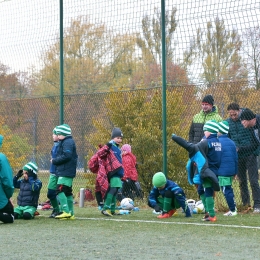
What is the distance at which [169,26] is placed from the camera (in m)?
12.0

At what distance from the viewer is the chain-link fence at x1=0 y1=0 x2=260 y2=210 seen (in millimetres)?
11320

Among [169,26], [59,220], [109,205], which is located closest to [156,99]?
[169,26]

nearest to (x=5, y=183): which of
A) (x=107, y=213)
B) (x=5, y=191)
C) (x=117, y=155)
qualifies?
(x=5, y=191)

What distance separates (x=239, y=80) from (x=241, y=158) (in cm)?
124

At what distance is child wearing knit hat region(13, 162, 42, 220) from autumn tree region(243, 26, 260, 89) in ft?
12.3

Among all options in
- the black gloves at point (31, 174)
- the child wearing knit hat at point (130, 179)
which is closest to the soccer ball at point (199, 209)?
the child wearing knit hat at point (130, 179)

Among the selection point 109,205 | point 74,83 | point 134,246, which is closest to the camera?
point 134,246

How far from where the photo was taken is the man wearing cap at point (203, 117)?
430 inches

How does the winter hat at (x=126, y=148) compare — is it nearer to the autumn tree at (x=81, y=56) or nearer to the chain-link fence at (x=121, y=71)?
the chain-link fence at (x=121, y=71)

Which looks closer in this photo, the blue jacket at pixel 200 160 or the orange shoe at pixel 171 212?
the blue jacket at pixel 200 160

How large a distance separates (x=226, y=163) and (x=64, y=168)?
241cm

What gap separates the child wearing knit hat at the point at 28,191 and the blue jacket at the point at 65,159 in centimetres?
57

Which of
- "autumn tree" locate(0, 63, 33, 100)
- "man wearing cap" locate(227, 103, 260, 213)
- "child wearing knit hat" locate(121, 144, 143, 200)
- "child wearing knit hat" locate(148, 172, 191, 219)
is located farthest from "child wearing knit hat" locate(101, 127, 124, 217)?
"autumn tree" locate(0, 63, 33, 100)

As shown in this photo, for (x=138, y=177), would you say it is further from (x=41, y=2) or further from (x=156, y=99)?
(x=41, y=2)
